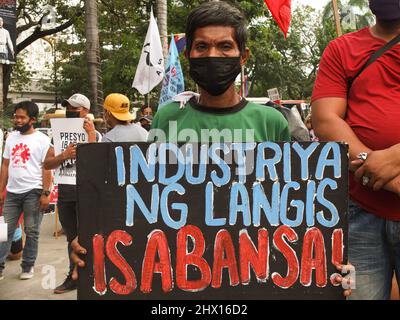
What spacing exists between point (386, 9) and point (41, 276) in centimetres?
467

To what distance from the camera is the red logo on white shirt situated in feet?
17.9

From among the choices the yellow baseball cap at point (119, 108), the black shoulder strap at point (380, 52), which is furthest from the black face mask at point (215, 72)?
the yellow baseball cap at point (119, 108)

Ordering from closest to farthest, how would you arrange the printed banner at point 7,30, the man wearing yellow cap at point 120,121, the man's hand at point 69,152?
the man's hand at point 69,152, the man wearing yellow cap at point 120,121, the printed banner at point 7,30

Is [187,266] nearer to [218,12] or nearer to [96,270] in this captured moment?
[96,270]

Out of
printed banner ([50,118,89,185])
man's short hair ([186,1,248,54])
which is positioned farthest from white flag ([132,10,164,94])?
man's short hair ([186,1,248,54])

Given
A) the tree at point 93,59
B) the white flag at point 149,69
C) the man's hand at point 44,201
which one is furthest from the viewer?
the tree at point 93,59

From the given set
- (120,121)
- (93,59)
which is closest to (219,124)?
(120,121)

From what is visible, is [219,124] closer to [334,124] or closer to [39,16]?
[334,124]

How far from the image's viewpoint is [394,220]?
1.93 m

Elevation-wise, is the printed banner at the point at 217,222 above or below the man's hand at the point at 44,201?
above

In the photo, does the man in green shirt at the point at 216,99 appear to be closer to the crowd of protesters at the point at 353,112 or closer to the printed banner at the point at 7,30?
the crowd of protesters at the point at 353,112

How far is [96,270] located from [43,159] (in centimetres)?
387

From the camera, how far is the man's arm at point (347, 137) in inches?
71.9

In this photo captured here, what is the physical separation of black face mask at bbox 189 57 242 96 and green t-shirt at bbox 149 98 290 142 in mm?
86
